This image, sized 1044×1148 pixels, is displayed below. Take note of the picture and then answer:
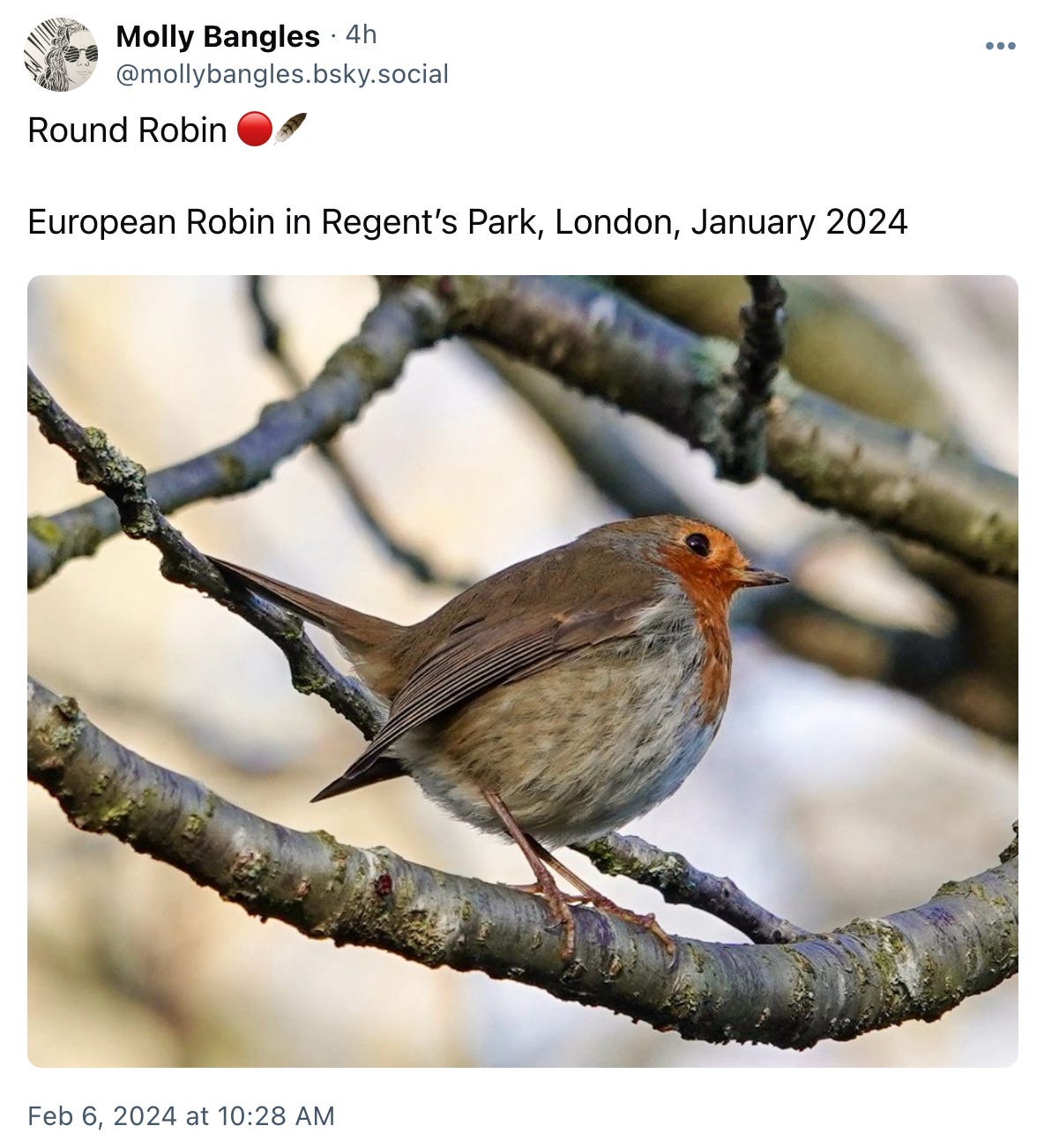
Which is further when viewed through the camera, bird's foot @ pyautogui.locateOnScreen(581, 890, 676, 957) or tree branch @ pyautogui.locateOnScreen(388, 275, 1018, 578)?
tree branch @ pyautogui.locateOnScreen(388, 275, 1018, 578)

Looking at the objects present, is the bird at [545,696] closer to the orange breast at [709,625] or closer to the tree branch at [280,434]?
the orange breast at [709,625]

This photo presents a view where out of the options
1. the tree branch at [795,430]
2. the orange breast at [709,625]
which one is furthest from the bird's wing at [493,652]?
the tree branch at [795,430]

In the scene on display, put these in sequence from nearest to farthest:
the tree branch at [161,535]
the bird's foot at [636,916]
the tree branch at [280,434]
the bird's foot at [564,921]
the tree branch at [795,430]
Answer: the tree branch at [161,535], the bird's foot at [564,921], the bird's foot at [636,916], the tree branch at [280,434], the tree branch at [795,430]

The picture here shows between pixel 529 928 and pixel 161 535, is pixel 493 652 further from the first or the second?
pixel 161 535

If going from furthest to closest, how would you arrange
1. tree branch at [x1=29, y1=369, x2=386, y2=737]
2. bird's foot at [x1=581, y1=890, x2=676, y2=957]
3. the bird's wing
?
the bird's wing < bird's foot at [x1=581, y1=890, x2=676, y2=957] < tree branch at [x1=29, y1=369, x2=386, y2=737]
